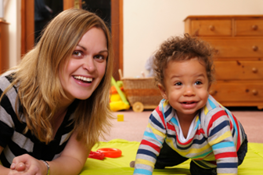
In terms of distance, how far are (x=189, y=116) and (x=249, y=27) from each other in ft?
7.93

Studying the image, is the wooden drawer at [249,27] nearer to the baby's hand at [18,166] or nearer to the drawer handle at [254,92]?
the drawer handle at [254,92]

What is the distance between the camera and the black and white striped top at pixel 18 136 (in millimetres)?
787

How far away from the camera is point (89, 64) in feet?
2.59

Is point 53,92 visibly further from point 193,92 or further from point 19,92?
point 193,92

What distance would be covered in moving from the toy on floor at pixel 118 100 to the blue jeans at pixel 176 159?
1.92 meters

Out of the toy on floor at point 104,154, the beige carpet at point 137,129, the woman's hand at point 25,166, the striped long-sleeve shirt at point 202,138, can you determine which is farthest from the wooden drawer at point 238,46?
the woman's hand at point 25,166

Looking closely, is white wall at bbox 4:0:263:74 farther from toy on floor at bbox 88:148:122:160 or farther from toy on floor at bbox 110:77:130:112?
toy on floor at bbox 88:148:122:160

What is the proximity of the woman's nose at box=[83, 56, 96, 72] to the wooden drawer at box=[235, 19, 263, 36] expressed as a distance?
2483 millimetres

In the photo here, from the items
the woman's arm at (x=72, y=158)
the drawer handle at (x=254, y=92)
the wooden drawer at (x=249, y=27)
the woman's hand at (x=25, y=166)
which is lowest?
the drawer handle at (x=254, y=92)

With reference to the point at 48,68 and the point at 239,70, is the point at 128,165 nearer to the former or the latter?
the point at 48,68

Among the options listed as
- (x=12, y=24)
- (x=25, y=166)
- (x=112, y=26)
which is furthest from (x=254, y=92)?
(x=12, y=24)

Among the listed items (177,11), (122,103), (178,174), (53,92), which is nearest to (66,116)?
(53,92)

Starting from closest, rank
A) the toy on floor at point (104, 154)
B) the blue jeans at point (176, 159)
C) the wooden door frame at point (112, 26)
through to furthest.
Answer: the blue jeans at point (176, 159)
the toy on floor at point (104, 154)
the wooden door frame at point (112, 26)

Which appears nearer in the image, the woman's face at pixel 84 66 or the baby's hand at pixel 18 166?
the baby's hand at pixel 18 166
